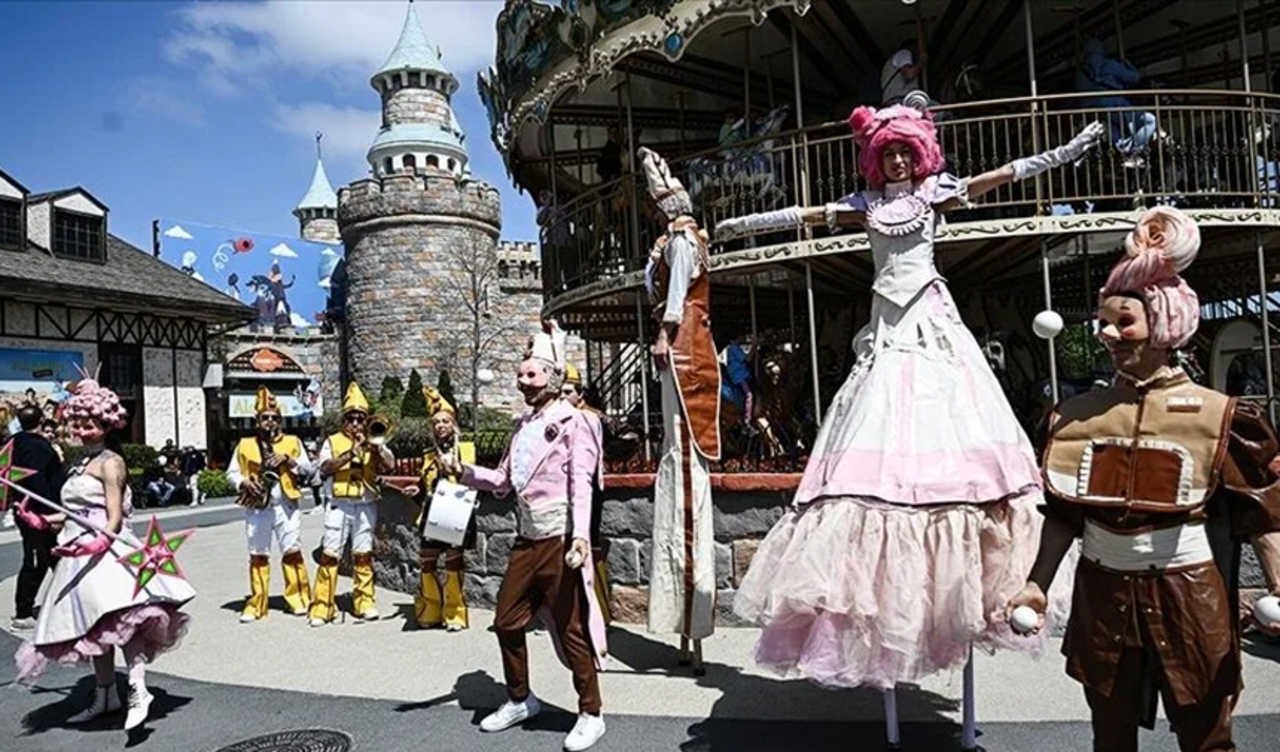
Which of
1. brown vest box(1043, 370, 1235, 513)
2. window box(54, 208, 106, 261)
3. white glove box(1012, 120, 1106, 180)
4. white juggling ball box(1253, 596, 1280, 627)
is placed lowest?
white juggling ball box(1253, 596, 1280, 627)

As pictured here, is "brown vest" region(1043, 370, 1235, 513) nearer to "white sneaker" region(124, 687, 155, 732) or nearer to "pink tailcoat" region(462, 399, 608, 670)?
"pink tailcoat" region(462, 399, 608, 670)

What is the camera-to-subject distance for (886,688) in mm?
3805

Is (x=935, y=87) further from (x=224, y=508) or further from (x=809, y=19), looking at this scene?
(x=224, y=508)

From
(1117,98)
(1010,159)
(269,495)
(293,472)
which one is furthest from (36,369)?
(1117,98)

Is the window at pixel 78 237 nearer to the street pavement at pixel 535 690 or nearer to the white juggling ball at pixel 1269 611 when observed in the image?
the street pavement at pixel 535 690

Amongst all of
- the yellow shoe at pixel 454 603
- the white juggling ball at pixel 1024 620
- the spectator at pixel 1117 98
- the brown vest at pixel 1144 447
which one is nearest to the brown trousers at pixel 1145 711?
the white juggling ball at pixel 1024 620

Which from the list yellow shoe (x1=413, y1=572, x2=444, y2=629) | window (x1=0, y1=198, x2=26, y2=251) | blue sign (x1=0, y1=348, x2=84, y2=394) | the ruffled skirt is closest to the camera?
the ruffled skirt

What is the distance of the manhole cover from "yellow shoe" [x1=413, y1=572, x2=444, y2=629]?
250 centimetres

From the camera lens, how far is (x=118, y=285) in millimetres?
28172

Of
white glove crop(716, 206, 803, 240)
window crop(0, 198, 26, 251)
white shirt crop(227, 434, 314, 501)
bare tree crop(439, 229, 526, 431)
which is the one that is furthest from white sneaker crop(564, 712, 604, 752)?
bare tree crop(439, 229, 526, 431)

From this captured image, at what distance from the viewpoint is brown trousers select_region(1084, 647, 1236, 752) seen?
2.80m

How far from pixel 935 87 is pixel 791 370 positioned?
4.16 meters

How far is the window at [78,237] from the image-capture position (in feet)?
92.6

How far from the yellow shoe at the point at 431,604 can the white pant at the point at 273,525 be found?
4.91 ft
